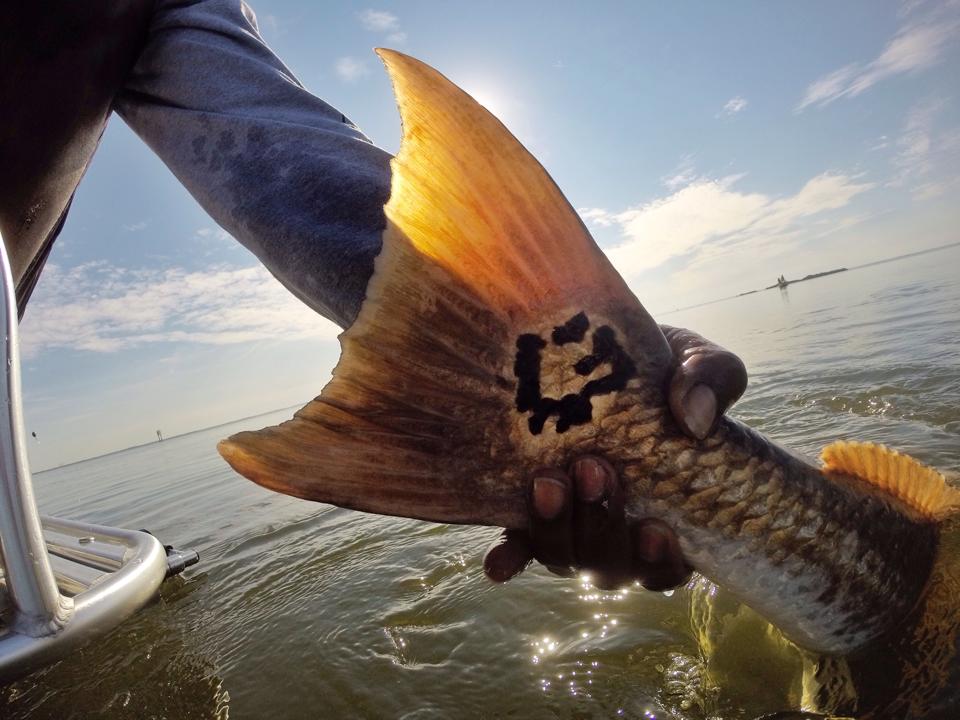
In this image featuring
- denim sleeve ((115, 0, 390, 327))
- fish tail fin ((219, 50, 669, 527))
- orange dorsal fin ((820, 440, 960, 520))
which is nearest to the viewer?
fish tail fin ((219, 50, 669, 527))

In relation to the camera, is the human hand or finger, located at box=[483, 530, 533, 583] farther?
finger, located at box=[483, 530, 533, 583]

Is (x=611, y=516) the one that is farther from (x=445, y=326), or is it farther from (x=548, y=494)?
(x=445, y=326)

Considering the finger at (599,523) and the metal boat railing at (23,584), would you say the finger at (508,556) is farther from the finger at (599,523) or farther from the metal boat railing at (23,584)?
the metal boat railing at (23,584)

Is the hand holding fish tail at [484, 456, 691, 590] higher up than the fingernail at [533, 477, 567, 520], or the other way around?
the fingernail at [533, 477, 567, 520]

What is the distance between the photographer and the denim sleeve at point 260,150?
1.24 m

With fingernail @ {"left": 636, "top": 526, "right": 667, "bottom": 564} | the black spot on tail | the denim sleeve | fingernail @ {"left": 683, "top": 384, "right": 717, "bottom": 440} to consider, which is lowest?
fingernail @ {"left": 636, "top": 526, "right": 667, "bottom": 564}

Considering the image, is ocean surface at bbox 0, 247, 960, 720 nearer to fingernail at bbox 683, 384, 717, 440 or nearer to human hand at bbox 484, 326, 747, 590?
human hand at bbox 484, 326, 747, 590

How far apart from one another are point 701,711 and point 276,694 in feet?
5.21

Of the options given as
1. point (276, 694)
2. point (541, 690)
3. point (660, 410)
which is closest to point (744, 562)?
point (660, 410)

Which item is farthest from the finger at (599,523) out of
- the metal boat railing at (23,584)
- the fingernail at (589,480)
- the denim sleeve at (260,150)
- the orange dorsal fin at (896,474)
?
the metal boat railing at (23,584)

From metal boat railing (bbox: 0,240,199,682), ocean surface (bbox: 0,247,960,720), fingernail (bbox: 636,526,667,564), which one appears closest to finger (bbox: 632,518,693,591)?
fingernail (bbox: 636,526,667,564)

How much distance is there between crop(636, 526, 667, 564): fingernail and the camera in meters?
1.33

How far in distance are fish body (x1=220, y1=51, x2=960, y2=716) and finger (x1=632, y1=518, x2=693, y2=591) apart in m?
0.04

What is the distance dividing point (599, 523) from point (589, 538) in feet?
0.17
